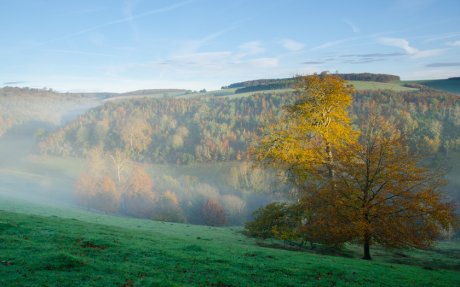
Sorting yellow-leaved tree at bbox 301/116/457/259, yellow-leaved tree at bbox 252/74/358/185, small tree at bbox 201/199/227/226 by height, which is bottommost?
small tree at bbox 201/199/227/226

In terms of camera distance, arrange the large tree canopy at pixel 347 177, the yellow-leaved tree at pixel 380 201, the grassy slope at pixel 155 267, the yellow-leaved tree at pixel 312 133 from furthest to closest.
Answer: the yellow-leaved tree at pixel 312 133
the large tree canopy at pixel 347 177
the yellow-leaved tree at pixel 380 201
the grassy slope at pixel 155 267

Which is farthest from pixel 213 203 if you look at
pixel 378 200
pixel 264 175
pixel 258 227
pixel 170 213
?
pixel 378 200

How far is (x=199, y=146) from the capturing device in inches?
7869

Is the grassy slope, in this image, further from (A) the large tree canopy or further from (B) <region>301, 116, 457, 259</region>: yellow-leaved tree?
(A) the large tree canopy

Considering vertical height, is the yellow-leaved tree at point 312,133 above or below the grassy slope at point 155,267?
above

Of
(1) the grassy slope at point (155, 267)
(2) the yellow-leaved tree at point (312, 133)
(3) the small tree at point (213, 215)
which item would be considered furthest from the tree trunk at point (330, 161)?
(3) the small tree at point (213, 215)

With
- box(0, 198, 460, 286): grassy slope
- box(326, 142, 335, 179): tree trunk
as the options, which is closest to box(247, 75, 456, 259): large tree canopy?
box(326, 142, 335, 179): tree trunk

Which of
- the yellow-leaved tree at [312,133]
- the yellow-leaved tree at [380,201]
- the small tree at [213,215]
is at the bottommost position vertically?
the small tree at [213,215]

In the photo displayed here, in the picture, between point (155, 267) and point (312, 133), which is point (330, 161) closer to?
point (312, 133)

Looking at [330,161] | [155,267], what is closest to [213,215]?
[330,161]

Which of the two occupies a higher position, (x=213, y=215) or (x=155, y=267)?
(x=155, y=267)

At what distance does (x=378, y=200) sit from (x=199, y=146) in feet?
575

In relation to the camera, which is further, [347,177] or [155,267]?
[347,177]

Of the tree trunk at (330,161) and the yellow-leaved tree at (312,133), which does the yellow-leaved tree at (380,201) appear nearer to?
the tree trunk at (330,161)
